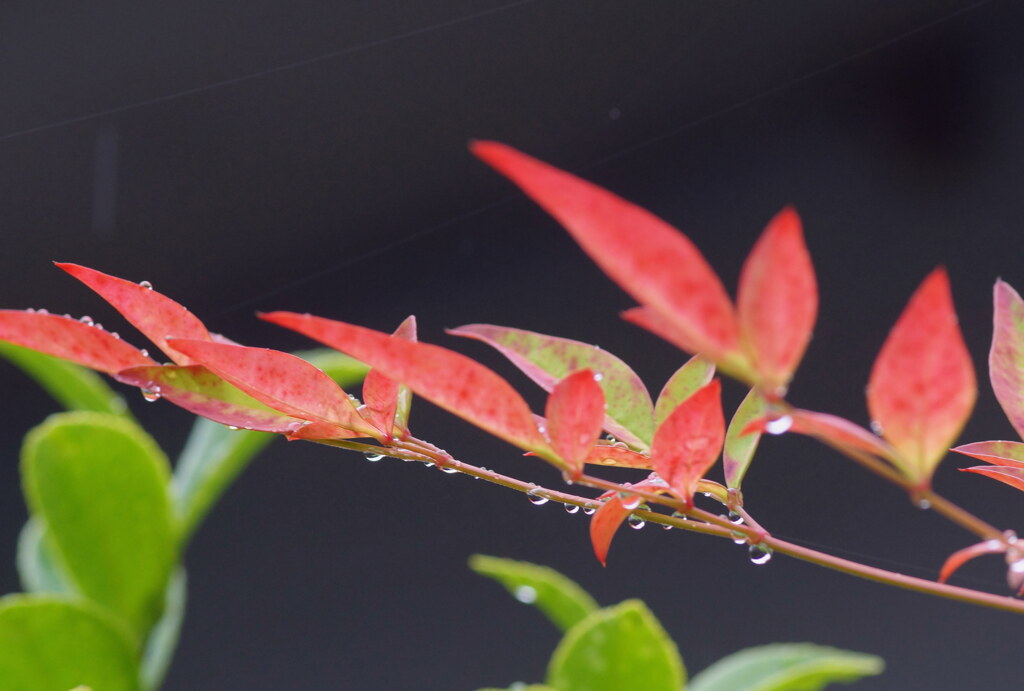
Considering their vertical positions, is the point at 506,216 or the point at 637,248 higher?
the point at 506,216

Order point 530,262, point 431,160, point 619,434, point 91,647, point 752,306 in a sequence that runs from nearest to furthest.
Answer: point 752,306
point 619,434
point 91,647
point 431,160
point 530,262

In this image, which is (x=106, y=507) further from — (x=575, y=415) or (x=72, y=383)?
(x=575, y=415)

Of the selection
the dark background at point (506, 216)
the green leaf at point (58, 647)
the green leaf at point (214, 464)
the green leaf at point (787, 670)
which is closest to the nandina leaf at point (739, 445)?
the green leaf at point (787, 670)

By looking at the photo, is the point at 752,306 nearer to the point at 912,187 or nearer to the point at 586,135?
the point at 586,135

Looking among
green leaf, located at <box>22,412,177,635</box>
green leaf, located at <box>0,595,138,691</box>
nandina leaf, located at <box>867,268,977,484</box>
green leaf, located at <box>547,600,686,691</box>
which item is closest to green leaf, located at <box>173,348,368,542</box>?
green leaf, located at <box>22,412,177,635</box>

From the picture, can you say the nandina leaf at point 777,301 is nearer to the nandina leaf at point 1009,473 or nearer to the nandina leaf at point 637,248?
the nandina leaf at point 637,248

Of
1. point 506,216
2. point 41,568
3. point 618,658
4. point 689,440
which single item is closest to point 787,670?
point 618,658

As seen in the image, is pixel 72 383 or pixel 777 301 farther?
pixel 72 383

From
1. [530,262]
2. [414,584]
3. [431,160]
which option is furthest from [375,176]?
[414,584]
